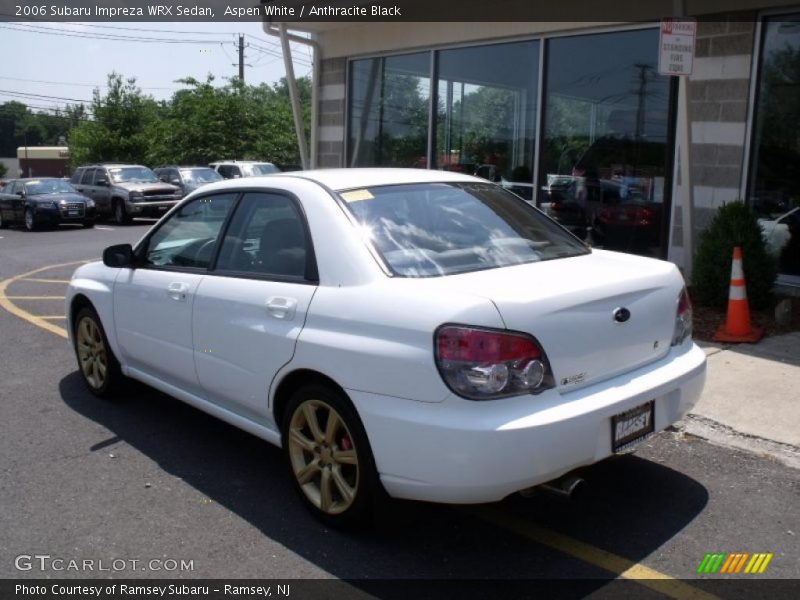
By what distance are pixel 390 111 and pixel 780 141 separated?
21.7 feet

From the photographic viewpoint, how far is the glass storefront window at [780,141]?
8.17 meters

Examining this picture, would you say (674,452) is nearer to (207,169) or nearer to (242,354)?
(242,354)

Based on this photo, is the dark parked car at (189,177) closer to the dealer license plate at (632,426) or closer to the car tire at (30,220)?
the car tire at (30,220)

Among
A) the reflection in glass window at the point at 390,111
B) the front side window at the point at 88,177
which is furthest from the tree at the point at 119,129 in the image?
the reflection in glass window at the point at 390,111

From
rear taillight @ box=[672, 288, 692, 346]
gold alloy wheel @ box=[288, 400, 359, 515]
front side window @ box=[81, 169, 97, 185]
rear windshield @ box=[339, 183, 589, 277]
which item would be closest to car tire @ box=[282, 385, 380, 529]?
gold alloy wheel @ box=[288, 400, 359, 515]

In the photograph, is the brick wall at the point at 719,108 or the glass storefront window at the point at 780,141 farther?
the brick wall at the point at 719,108

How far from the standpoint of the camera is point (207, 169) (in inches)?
987

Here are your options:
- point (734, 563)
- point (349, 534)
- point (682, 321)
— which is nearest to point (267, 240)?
point (349, 534)

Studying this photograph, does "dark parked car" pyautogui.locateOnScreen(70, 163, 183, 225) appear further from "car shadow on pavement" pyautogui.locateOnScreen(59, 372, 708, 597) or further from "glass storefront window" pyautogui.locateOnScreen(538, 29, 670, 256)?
"car shadow on pavement" pyautogui.locateOnScreen(59, 372, 708, 597)

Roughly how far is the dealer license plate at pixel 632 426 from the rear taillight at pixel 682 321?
47 cm

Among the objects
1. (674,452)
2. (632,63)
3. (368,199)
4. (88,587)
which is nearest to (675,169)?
(632,63)

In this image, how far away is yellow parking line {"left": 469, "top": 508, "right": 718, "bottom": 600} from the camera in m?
3.17

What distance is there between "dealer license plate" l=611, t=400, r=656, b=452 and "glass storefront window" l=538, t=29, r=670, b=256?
6230mm

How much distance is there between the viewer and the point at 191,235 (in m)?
4.82
